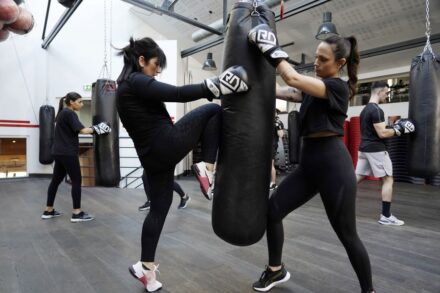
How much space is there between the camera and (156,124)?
1.57 m

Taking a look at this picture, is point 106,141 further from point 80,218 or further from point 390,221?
point 390,221

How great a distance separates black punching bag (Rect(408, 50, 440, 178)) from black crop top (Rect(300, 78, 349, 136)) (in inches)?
56.1

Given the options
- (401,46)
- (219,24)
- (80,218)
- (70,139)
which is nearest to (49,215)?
(80,218)

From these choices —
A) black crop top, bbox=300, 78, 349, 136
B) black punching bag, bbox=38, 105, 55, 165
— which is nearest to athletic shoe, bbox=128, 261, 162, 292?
black crop top, bbox=300, 78, 349, 136

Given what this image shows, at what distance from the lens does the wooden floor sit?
178cm

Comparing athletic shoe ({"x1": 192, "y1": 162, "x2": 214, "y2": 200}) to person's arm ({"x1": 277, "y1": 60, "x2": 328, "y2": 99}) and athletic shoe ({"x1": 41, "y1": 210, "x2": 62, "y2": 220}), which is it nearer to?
person's arm ({"x1": 277, "y1": 60, "x2": 328, "y2": 99})

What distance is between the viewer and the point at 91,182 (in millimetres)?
6484

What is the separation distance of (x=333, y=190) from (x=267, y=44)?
27.9 inches

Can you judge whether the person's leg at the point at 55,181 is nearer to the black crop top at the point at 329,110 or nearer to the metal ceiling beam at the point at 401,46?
the black crop top at the point at 329,110

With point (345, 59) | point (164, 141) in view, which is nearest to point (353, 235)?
point (345, 59)

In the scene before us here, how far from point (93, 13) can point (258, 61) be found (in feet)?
24.8

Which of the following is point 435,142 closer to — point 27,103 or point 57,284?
point 57,284

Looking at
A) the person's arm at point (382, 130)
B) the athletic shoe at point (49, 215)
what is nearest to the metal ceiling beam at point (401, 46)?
the person's arm at point (382, 130)

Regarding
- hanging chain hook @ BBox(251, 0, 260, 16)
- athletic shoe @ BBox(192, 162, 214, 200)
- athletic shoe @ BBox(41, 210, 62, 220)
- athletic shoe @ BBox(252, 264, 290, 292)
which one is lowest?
athletic shoe @ BBox(41, 210, 62, 220)
